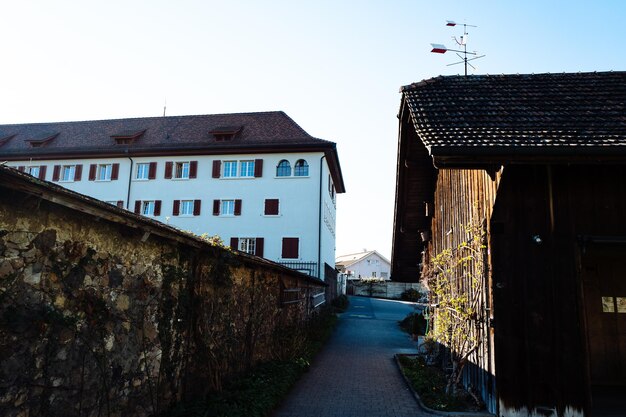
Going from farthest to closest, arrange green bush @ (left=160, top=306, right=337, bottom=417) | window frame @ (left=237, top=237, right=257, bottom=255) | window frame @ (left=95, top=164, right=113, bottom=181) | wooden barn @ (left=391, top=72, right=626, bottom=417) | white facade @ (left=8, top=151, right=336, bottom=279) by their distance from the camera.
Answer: window frame @ (left=95, top=164, right=113, bottom=181)
window frame @ (left=237, top=237, right=257, bottom=255)
white facade @ (left=8, top=151, right=336, bottom=279)
wooden barn @ (left=391, top=72, right=626, bottom=417)
green bush @ (left=160, top=306, right=337, bottom=417)

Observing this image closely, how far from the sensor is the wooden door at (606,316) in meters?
9.55

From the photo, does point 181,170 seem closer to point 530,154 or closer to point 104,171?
point 104,171

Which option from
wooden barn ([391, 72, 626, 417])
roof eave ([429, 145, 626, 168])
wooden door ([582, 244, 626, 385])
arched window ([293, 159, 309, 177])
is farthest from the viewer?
arched window ([293, 159, 309, 177])

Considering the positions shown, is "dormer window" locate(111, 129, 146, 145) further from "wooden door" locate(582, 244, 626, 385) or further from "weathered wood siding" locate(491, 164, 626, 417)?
"weathered wood siding" locate(491, 164, 626, 417)

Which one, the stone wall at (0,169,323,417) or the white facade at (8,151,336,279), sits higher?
the white facade at (8,151,336,279)

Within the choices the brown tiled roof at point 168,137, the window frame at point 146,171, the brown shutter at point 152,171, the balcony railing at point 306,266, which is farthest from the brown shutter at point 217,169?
the balcony railing at point 306,266

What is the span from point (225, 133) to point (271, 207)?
6.28 meters

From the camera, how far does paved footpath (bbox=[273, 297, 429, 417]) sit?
7.62m

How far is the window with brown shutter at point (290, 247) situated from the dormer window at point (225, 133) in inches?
324

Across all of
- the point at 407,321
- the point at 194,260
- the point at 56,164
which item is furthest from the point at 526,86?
the point at 56,164

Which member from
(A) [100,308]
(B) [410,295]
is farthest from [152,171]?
(A) [100,308]

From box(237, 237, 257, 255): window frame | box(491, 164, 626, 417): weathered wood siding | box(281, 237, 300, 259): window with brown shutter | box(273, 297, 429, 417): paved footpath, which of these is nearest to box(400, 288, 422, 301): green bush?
box(281, 237, 300, 259): window with brown shutter

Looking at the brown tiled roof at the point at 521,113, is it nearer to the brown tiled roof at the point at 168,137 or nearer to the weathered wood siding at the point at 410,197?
the weathered wood siding at the point at 410,197

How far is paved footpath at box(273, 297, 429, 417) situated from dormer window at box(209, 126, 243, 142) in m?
17.5
